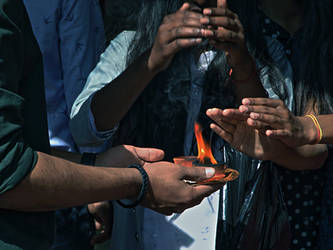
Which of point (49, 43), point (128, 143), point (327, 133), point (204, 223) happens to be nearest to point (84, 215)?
point (128, 143)

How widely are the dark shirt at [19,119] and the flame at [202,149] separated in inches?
26.9

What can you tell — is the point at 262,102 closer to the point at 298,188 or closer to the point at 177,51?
the point at 177,51

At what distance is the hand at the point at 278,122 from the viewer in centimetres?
208

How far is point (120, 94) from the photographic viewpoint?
89.4 inches

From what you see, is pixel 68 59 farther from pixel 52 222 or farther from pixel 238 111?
pixel 52 222

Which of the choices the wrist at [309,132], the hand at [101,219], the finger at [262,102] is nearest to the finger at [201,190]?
the finger at [262,102]

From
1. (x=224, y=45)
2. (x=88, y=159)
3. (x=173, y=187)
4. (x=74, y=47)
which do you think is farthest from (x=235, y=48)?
(x=74, y=47)

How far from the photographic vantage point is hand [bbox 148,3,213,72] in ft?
6.68

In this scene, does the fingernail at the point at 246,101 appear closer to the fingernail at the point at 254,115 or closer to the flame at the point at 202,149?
the fingernail at the point at 254,115

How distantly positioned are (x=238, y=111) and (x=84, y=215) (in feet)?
3.18

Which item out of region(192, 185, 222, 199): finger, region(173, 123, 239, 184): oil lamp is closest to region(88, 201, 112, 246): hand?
region(173, 123, 239, 184): oil lamp

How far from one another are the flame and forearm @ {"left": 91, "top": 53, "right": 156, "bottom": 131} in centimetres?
29

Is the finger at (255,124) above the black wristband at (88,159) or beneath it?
above

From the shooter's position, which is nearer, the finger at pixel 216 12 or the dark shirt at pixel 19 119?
the dark shirt at pixel 19 119
